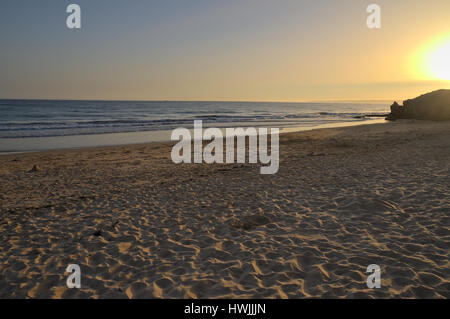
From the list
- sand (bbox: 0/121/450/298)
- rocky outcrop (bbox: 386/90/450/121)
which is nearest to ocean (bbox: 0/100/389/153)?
rocky outcrop (bbox: 386/90/450/121)

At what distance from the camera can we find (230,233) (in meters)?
5.42

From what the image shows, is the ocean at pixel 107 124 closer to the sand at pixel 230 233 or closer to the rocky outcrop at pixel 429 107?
the rocky outcrop at pixel 429 107

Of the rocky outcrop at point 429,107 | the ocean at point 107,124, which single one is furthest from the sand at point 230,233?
the rocky outcrop at point 429,107

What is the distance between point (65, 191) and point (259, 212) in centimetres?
574

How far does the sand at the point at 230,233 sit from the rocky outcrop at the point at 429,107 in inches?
1118

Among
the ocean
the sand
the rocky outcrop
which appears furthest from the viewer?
the rocky outcrop

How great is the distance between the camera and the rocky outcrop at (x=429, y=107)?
106 ft

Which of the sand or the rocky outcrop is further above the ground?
the rocky outcrop

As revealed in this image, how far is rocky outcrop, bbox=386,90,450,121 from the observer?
1267 inches

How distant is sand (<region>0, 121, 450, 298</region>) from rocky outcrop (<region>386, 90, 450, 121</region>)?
28399 mm

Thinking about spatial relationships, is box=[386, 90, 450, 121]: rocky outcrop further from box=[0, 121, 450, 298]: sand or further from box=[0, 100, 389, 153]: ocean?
box=[0, 121, 450, 298]: sand

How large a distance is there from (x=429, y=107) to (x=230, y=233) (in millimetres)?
38228

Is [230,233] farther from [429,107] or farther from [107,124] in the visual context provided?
[429,107]
